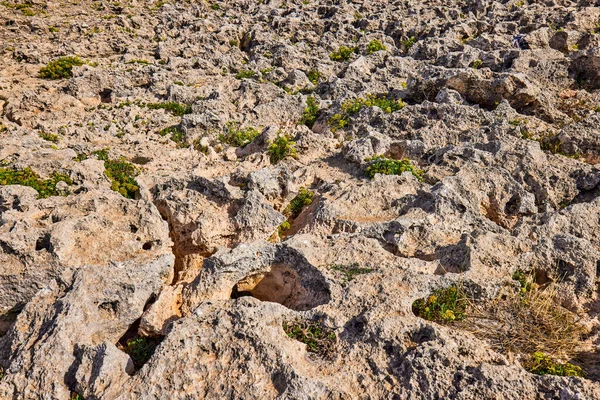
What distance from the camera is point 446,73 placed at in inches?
618

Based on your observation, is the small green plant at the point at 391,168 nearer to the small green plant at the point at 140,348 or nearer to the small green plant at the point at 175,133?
the small green plant at the point at 175,133

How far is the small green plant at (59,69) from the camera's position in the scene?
61.6 ft

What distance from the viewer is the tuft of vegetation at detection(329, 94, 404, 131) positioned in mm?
14820

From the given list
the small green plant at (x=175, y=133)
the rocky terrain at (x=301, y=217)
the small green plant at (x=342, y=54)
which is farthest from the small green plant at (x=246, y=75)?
the small green plant at (x=175, y=133)

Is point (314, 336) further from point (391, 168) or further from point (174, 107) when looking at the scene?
point (174, 107)

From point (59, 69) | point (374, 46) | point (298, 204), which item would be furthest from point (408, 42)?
point (59, 69)

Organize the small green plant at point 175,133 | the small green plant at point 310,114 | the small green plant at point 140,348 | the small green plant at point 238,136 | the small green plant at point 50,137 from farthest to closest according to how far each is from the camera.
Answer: the small green plant at point 310,114
the small green plant at point 175,133
the small green plant at point 238,136
the small green plant at point 50,137
the small green plant at point 140,348

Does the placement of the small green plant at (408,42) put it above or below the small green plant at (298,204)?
above

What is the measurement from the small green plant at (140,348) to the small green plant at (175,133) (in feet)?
29.5

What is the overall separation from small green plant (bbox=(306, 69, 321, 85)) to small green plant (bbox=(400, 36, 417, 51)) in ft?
18.2

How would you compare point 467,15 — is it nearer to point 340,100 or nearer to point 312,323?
point 340,100

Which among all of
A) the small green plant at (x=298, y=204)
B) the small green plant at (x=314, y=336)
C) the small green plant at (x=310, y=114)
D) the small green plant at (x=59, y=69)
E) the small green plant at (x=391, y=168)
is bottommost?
the small green plant at (x=59, y=69)

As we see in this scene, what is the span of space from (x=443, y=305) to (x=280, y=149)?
7.75 metres

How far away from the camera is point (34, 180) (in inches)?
420
